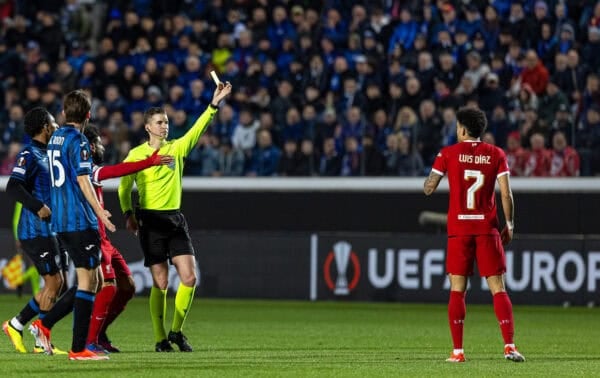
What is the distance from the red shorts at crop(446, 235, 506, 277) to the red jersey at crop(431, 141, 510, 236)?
0.18ft

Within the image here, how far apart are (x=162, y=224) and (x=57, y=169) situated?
1698 millimetres

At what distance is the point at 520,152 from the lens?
20438 millimetres

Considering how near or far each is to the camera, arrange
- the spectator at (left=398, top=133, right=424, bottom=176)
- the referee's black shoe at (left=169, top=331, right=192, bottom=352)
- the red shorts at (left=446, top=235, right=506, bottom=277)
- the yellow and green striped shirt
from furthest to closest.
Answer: the spectator at (left=398, top=133, right=424, bottom=176) < the referee's black shoe at (left=169, top=331, right=192, bottom=352) < the yellow and green striped shirt < the red shorts at (left=446, top=235, right=506, bottom=277)

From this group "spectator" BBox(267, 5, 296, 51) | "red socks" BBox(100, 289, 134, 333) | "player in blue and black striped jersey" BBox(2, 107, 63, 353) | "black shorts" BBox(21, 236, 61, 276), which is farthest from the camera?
"spectator" BBox(267, 5, 296, 51)

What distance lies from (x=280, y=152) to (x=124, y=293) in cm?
993

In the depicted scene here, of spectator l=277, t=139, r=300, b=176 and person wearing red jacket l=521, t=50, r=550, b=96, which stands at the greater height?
person wearing red jacket l=521, t=50, r=550, b=96

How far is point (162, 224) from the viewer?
1194 centimetres

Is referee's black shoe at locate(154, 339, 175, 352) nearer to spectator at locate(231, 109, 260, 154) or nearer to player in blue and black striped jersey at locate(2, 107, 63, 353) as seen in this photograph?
player in blue and black striped jersey at locate(2, 107, 63, 353)

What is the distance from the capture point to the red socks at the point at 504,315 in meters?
10.7

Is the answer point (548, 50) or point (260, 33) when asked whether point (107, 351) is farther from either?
point (260, 33)

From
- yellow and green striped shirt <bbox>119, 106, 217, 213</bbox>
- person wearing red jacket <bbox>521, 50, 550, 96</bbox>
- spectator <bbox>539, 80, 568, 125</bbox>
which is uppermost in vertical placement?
person wearing red jacket <bbox>521, 50, 550, 96</bbox>

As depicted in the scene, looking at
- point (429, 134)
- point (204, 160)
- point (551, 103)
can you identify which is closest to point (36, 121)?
point (429, 134)

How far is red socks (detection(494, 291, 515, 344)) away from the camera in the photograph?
423 inches

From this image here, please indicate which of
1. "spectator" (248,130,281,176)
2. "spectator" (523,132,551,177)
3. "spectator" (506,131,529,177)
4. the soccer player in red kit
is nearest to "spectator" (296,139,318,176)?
"spectator" (248,130,281,176)
